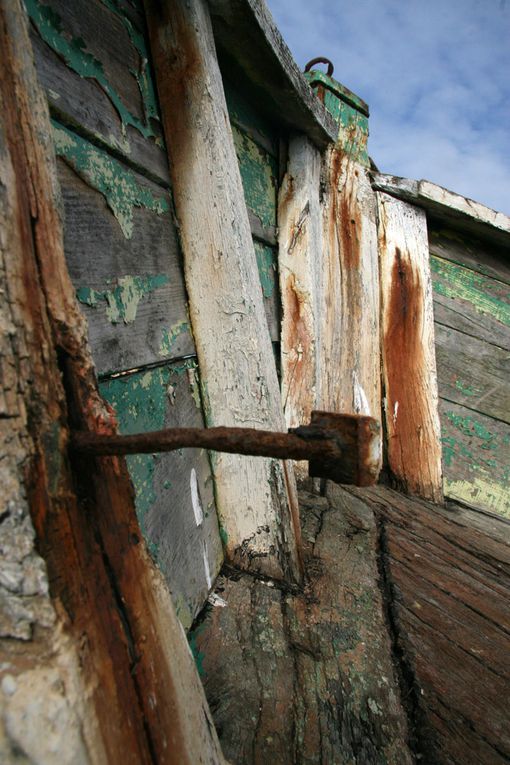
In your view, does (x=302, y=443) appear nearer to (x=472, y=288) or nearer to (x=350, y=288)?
(x=350, y=288)

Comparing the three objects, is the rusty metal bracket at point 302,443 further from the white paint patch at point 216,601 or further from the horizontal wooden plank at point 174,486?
the white paint patch at point 216,601

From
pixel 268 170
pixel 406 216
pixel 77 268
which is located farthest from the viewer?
pixel 406 216

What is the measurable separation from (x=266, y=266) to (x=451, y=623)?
45.1 inches

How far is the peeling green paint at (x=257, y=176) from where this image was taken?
58.2 inches

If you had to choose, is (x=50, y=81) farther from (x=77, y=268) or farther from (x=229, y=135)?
(x=229, y=135)

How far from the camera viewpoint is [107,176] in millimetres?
833

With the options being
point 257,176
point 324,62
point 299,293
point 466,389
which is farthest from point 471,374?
point 324,62

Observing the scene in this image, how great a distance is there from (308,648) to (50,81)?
3.60 ft

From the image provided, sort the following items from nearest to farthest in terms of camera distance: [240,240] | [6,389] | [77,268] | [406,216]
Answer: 1. [6,389]
2. [77,268]
3. [240,240]
4. [406,216]

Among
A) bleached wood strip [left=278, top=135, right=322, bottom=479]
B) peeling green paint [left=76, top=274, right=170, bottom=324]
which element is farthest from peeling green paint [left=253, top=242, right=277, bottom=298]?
peeling green paint [left=76, top=274, right=170, bottom=324]

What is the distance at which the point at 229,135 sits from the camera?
114cm

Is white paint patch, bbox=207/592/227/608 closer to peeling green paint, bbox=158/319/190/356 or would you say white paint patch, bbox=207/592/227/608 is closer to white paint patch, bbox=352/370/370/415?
peeling green paint, bbox=158/319/190/356

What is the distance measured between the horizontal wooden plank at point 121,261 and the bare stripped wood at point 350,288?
86 cm

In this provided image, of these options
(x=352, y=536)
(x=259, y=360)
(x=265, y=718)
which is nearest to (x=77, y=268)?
(x=259, y=360)
